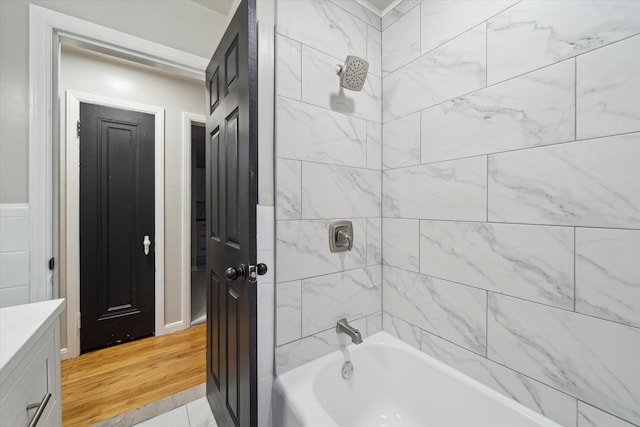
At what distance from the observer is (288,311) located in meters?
1.20

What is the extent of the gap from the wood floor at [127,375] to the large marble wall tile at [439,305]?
152 cm

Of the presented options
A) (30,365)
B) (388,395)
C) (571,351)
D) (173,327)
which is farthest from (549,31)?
(173,327)

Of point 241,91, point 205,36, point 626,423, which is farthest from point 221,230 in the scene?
point 626,423

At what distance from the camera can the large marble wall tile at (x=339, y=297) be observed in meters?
1.27

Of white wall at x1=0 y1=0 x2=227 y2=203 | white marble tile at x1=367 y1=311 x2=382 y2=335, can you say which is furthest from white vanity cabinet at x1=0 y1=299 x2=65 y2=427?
white marble tile at x1=367 y1=311 x2=382 y2=335

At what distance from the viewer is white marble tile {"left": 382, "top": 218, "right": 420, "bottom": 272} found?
1.37 m

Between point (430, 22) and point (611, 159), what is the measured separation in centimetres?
102

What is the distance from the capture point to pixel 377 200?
1535 mm

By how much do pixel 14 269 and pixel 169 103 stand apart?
1.85 meters

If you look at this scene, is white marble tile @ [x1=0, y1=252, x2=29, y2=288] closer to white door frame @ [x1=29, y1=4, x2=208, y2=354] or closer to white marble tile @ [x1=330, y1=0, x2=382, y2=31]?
white door frame @ [x1=29, y1=4, x2=208, y2=354]

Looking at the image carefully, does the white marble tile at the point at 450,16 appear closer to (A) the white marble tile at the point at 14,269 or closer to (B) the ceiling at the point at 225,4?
(B) the ceiling at the point at 225,4

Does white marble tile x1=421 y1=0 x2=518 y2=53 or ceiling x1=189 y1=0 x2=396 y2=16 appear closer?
white marble tile x1=421 y1=0 x2=518 y2=53

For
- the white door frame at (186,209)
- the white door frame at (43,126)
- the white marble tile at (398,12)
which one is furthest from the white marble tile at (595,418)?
the white door frame at (186,209)

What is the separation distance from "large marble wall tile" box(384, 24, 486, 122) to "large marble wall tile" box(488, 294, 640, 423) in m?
0.96
